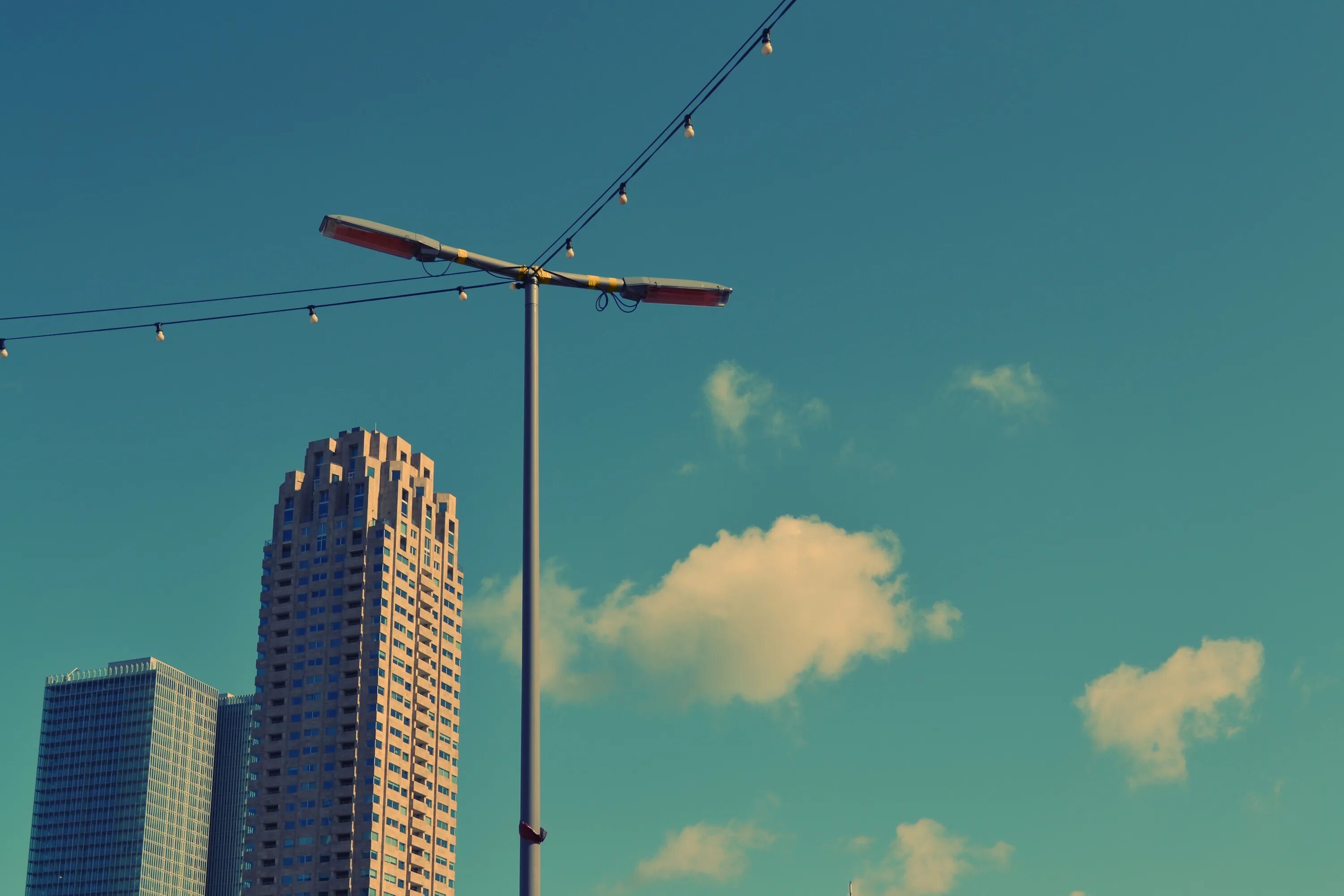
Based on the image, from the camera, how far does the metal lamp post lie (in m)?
20.5

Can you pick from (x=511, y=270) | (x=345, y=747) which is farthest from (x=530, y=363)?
(x=345, y=747)

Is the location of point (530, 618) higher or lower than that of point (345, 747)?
lower

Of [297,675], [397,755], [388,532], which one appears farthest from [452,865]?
[388,532]

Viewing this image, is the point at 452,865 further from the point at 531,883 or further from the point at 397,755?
the point at 531,883

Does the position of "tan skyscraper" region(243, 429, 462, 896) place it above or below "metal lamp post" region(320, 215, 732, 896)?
above

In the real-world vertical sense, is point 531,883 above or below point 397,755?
below

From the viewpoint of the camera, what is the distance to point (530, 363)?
23516 millimetres

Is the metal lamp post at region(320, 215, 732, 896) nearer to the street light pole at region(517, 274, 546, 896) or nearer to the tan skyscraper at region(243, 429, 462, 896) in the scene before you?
the street light pole at region(517, 274, 546, 896)

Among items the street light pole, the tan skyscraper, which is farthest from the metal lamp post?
the tan skyscraper

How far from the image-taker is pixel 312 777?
18450 cm

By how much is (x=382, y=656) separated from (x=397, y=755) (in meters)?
12.6

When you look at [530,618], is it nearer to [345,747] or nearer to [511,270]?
[511,270]

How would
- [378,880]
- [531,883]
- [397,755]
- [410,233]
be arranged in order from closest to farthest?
[531,883] → [410,233] → [378,880] → [397,755]

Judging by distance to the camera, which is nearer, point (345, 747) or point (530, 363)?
point (530, 363)
